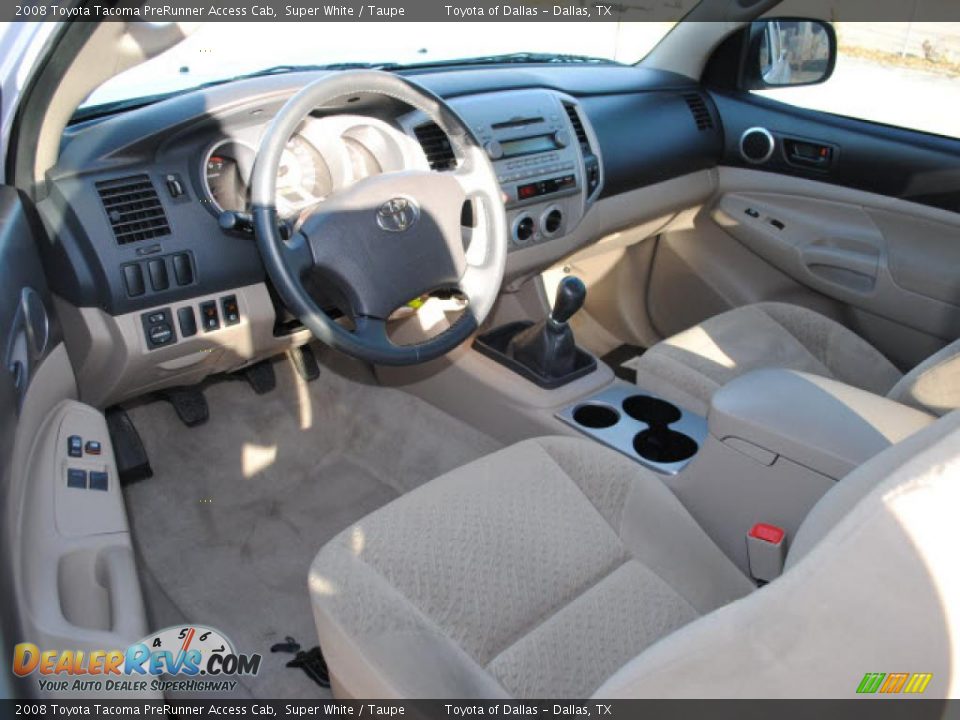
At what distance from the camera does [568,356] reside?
253cm

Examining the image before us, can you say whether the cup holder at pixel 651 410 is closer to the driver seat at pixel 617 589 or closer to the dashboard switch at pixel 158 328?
the driver seat at pixel 617 589

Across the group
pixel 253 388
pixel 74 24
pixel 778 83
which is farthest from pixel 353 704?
pixel 778 83

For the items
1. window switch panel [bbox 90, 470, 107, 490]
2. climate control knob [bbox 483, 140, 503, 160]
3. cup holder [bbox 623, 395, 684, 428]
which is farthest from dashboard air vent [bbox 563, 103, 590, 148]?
window switch panel [bbox 90, 470, 107, 490]

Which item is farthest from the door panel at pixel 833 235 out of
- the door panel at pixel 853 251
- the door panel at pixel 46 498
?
the door panel at pixel 46 498

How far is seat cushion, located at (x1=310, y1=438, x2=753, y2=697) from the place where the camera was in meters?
1.30

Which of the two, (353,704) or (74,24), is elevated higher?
(74,24)

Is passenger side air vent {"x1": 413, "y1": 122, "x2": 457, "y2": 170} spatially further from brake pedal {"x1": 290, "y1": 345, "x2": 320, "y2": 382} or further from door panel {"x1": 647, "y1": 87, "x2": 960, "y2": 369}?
door panel {"x1": 647, "y1": 87, "x2": 960, "y2": 369}

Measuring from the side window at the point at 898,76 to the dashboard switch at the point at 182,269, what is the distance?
218cm

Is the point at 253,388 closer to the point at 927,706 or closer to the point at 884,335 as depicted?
the point at 884,335

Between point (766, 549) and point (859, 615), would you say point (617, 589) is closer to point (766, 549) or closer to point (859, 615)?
point (766, 549)

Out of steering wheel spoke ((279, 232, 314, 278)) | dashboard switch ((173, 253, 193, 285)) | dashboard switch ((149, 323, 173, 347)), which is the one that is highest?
steering wheel spoke ((279, 232, 314, 278))

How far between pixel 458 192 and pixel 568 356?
2.33 ft

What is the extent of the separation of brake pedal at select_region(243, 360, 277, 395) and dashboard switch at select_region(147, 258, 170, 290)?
70 centimetres

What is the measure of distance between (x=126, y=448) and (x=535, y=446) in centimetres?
122
